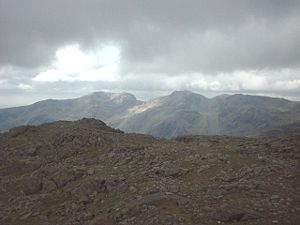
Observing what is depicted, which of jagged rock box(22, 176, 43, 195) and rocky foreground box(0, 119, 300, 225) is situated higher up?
rocky foreground box(0, 119, 300, 225)

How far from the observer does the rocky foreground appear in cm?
3209

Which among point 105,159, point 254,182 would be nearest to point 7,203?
point 105,159

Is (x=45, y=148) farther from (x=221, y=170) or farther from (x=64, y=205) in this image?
(x=221, y=170)

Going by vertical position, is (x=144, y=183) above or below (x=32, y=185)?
above

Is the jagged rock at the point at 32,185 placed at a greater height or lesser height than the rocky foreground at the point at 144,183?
lesser

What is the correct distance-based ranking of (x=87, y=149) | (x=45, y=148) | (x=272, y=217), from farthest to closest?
(x=45, y=148) → (x=87, y=149) → (x=272, y=217)

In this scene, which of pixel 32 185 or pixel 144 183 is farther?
pixel 32 185

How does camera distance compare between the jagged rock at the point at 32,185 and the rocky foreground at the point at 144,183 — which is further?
the jagged rock at the point at 32,185

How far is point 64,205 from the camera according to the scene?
43.4 m

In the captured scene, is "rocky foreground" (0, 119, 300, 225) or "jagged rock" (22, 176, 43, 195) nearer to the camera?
"rocky foreground" (0, 119, 300, 225)

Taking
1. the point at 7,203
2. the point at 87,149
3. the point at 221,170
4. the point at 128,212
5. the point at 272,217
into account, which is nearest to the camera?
the point at 272,217

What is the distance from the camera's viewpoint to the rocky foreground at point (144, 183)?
32094mm

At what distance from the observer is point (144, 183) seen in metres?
42.2

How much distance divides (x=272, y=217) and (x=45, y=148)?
49.0m
